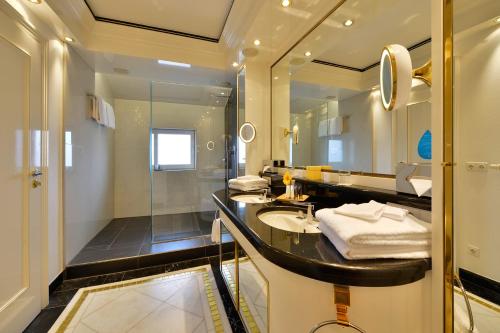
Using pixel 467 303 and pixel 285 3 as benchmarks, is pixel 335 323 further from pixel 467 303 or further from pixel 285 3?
pixel 285 3

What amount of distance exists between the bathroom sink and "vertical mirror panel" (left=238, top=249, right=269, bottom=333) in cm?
24

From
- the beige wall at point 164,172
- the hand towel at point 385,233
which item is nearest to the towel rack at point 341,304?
the hand towel at point 385,233

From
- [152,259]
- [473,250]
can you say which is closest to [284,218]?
[473,250]

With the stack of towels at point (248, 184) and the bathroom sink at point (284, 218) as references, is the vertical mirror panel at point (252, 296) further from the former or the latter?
the stack of towels at point (248, 184)

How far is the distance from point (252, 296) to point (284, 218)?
0.45 meters

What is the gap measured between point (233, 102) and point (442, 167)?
2689 millimetres

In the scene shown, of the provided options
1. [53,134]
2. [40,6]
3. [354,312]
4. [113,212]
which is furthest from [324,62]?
[113,212]

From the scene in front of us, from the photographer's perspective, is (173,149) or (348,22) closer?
(348,22)

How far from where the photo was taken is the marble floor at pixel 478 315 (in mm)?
554

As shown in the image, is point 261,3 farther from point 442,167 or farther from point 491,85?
point 442,167

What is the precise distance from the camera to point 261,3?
1464mm

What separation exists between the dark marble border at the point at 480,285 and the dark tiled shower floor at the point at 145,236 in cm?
233

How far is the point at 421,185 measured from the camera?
2.60 ft

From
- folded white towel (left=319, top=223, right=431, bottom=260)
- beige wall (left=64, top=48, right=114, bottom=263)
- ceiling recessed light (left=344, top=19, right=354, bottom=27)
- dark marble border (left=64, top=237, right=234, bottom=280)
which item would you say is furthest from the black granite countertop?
beige wall (left=64, top=48, right=114, bottom=263)
